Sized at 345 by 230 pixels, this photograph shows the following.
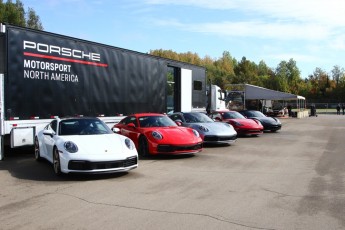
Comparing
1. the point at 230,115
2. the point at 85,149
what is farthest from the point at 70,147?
the point at 230,115

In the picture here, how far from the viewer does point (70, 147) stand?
8.00 meters

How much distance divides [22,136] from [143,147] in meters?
3.27

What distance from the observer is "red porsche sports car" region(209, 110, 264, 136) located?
58.1 ft

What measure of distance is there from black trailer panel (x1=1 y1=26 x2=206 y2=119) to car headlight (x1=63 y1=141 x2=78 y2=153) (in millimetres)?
2868

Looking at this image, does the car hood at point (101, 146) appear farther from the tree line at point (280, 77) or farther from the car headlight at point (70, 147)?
the tree line at point (280, 77)

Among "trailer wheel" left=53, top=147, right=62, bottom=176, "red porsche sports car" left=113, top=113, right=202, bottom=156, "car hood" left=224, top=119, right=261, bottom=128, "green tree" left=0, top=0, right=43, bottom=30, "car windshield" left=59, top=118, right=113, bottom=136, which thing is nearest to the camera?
"trailer wheel" left=53, top=147, right=62, bottom=176

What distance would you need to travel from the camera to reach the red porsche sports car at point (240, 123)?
58.1 feet

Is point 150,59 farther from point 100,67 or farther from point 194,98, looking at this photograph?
point 194,98

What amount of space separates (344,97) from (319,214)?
3717 inches

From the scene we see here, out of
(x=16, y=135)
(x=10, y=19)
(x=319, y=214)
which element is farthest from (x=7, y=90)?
(x=10, y=19)

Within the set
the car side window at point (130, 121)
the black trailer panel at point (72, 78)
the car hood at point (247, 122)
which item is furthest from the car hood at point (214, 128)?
the car hood at point (247, 122)

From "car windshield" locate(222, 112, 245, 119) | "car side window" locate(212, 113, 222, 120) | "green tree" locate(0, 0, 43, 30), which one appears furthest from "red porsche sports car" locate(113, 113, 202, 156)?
"green tree" locate(0, 0, 43, 30)

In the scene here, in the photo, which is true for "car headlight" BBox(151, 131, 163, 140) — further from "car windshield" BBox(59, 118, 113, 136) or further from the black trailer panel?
the black trailer panel

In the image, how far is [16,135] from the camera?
33.5 ft
